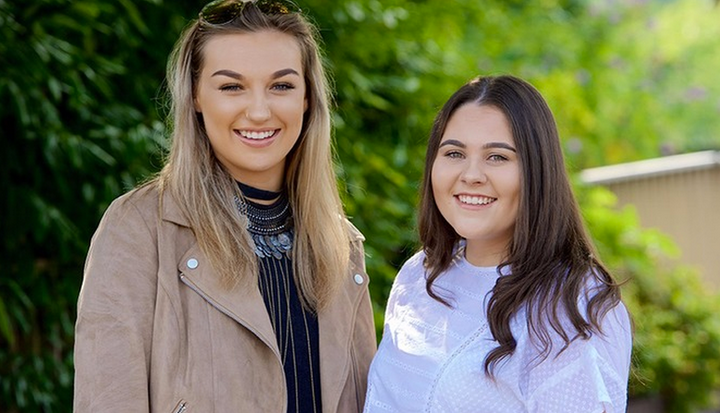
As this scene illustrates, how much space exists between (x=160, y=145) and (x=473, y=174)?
192cm

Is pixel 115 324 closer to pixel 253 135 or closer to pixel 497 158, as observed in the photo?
pixel 253 135

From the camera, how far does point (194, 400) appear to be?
8.15 feet

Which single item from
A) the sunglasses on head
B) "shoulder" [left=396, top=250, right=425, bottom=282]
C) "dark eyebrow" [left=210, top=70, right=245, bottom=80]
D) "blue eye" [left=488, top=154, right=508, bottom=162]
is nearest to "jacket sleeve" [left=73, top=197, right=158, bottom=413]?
"dark eyebrow" [left=210, top=70, right=245, bottom=80]

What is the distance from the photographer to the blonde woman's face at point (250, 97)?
8.73 feet

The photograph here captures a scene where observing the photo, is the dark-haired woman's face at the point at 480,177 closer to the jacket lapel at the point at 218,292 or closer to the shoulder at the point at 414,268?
the shoulder at the point at 414,268

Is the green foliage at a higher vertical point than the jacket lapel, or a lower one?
Result: lower

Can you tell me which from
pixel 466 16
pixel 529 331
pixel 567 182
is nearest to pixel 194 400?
pixel 529 331

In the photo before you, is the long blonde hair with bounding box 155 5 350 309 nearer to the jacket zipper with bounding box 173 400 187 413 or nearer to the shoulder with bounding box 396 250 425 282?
the shoulder with bounding box 396 250 425 282

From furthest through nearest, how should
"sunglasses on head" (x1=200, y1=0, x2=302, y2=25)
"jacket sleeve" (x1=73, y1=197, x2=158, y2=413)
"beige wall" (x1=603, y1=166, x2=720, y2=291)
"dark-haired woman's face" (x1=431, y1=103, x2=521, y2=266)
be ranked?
"beige wall" (x1=603, y1=166, x2=720, y2=291) < "sunglasses on head" (x1=200, y1=0, x2=302, y2=25) < "dark-haired woman's face" (x1=431, y1=103, x2=521, y2=266) < "jacket sleeve" (x1=73, y1=197, x2=158, y2=413)

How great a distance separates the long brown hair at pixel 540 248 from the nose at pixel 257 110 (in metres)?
0.48

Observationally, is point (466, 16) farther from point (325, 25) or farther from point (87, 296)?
point (87, 296)

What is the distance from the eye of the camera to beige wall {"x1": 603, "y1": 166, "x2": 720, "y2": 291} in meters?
9.12

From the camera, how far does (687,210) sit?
9164 millimetres

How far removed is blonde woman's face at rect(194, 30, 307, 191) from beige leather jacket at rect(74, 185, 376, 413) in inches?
9.0
